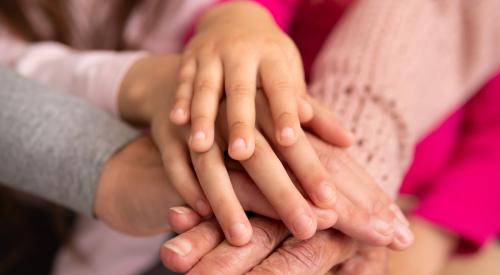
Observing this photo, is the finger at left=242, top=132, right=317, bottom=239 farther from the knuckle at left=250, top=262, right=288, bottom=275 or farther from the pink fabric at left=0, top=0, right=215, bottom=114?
the pink fabric at left=0, top=0, right=215, bottom=114

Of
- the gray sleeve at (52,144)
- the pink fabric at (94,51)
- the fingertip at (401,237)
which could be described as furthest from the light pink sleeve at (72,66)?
the fingertip at (401,237)

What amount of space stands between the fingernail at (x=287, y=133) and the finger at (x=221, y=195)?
0.07m

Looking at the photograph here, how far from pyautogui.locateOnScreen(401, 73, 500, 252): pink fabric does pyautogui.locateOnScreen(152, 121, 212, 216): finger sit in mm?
389

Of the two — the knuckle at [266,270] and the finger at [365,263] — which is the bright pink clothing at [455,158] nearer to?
the finger at [365,263]

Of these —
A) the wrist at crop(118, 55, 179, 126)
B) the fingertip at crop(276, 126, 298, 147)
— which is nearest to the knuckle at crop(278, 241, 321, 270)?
the fingertip at crop(276, 126, 298, 147)

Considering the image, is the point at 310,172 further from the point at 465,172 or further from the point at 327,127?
the point at 465,172

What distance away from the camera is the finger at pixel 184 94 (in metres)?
0.52

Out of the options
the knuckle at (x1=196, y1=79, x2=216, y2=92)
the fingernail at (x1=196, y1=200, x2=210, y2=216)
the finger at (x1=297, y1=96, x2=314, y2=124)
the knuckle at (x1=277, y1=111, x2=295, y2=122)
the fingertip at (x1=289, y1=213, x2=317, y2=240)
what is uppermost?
the knuckle at (x1=277, y1=111, x2=295, y2=122)

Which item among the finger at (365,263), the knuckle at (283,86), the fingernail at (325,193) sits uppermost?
the knuckle at (283,86)

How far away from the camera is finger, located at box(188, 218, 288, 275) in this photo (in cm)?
44

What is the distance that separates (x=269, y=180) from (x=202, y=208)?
0.07m

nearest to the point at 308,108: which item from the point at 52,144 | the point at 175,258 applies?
the point at 175,258

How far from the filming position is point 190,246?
0.46 meters

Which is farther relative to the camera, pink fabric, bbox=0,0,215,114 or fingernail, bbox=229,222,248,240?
pink fabric, bbox=0,0,215,114
